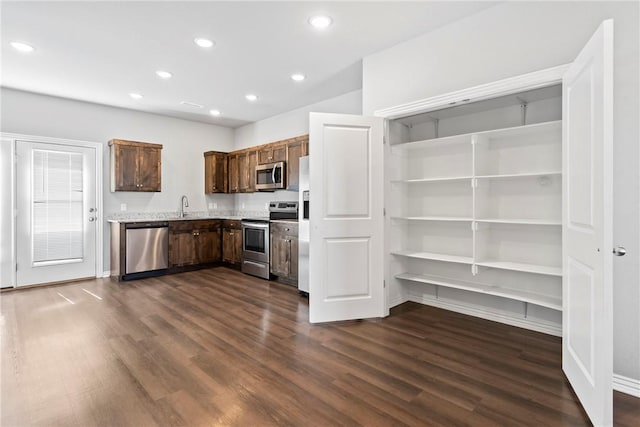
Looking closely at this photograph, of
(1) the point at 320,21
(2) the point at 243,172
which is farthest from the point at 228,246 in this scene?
(1) the point at 320,21

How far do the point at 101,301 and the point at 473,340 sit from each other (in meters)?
4.26

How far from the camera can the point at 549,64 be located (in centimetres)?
251

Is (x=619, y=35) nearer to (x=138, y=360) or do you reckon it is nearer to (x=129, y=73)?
(x=138, y=360)

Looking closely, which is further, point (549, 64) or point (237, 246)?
point (237, 246)

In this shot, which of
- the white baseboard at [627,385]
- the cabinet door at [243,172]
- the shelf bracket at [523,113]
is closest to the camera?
the white baseboard at [627,385]

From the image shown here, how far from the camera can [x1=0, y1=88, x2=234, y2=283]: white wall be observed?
4871 mm

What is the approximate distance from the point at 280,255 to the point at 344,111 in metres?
2.43

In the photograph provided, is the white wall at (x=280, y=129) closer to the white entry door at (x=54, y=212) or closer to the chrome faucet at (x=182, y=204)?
the chrome faucet at (x=182, y=204)

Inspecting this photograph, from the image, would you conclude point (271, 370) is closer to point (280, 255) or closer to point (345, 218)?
point (345, 218)

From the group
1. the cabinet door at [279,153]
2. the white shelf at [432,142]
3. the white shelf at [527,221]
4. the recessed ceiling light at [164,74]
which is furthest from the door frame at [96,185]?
the white shelf at [527,221]

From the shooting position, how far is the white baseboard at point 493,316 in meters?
2.98

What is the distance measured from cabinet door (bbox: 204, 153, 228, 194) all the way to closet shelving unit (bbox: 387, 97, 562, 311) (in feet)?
13.7

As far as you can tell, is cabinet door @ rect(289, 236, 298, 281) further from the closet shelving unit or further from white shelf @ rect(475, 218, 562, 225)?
white shelf @ rect(475, 218, 562, 225)

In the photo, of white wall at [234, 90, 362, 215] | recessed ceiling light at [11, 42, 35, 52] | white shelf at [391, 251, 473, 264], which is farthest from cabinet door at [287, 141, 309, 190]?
recessed ceiling light at [11, 42, 35, 52]
